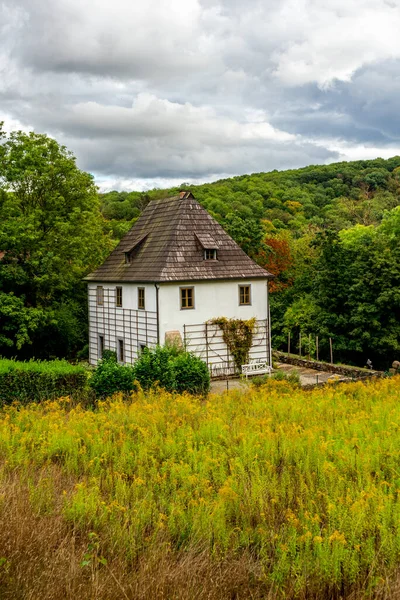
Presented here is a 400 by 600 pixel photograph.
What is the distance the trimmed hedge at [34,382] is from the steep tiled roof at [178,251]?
7.32 metres

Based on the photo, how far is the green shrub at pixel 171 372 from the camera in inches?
761

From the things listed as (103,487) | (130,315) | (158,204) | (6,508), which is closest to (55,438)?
(103,487)

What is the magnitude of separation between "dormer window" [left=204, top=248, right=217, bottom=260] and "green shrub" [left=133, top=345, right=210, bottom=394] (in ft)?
21.6

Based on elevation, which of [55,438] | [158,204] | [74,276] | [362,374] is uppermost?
[158,204]

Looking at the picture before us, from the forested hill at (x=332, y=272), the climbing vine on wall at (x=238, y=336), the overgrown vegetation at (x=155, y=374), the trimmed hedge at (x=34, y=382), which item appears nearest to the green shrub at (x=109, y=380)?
the overgrown vegetation at (x=155, y=374)

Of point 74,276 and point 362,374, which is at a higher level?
point 74,276

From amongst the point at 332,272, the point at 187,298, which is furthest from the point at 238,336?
the point at 332,272

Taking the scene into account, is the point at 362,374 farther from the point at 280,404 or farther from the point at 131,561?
the point at 131,561

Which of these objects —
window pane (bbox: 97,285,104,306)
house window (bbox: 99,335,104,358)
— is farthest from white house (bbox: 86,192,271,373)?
house window (bbox: 99,335,104,358)

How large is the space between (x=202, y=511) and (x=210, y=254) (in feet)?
64.8

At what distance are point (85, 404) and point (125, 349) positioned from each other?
32.3 feet

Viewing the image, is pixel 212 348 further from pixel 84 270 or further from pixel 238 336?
pixel 84 270

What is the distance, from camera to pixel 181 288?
967 inches

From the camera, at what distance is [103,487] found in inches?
313
